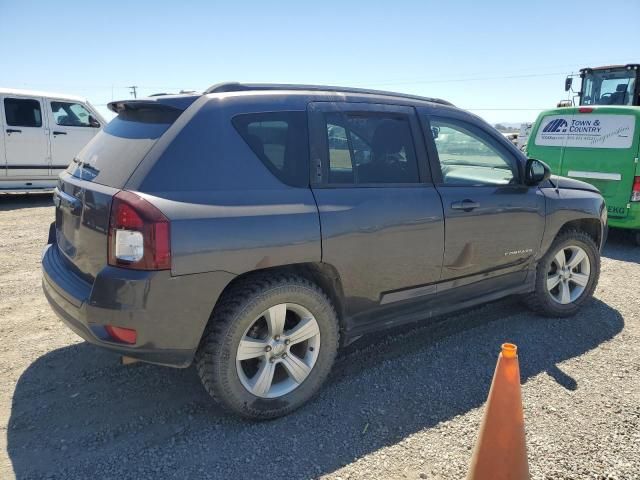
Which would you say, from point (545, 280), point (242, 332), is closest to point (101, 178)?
point (242, 332)

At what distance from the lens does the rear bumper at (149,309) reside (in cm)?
247

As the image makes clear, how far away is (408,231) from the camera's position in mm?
3287

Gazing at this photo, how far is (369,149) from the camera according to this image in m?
3.29

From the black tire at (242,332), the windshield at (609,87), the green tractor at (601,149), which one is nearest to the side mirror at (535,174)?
the black tire at (242,332)

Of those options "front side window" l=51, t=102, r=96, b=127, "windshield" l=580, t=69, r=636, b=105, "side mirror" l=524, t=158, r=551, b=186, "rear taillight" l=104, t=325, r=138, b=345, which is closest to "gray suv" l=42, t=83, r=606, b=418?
"rear taillight" l=104, t=325, r=138, b=345

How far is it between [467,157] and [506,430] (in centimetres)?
226

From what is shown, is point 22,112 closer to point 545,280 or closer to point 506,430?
point 545,280

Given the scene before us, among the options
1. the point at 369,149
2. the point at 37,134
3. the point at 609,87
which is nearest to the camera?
the point at 369,149

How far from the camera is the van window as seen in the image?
9.75 m

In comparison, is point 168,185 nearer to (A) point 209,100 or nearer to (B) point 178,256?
(B) point 178,256

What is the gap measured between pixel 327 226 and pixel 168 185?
0.90 m

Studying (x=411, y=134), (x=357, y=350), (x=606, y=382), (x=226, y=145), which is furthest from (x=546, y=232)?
(x=226, y=145)

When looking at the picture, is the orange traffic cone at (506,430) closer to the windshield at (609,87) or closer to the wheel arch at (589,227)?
the wheel arch at (589,227)

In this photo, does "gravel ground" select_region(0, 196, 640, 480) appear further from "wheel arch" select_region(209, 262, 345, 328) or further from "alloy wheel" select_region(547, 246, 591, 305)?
"wheel arch" select_region(209, 262, 345, 328)
